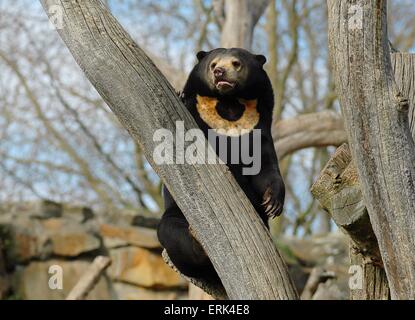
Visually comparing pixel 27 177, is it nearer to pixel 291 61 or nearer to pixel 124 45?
pixel 291 61

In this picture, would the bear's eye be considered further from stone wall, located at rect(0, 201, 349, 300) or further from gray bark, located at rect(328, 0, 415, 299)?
stone wall, located at rect(0, 201, 349, 300)

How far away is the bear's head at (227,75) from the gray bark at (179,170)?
1.08m

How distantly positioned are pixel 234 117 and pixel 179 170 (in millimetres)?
1258

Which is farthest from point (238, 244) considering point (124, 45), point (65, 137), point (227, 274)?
point (65, 137)

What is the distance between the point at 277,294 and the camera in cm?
329

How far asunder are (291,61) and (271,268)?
30.8 ft

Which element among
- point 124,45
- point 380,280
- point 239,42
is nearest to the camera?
point 124,45

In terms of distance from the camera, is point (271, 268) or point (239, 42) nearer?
point (271, 268)

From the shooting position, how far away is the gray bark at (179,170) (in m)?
3.33

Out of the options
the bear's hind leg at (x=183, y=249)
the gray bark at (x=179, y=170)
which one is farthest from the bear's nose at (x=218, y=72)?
the gray bark at (x=179, y=170)

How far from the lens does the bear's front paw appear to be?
173 inches

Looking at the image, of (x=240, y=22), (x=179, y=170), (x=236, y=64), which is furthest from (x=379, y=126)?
(x=240, y=22)

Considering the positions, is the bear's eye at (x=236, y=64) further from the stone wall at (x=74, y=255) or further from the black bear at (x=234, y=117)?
the stone wall at (x=74, y=255)

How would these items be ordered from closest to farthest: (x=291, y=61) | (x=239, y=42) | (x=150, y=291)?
(x=239, y=42) → (x=150, y=291) → (x=291, y=61)
